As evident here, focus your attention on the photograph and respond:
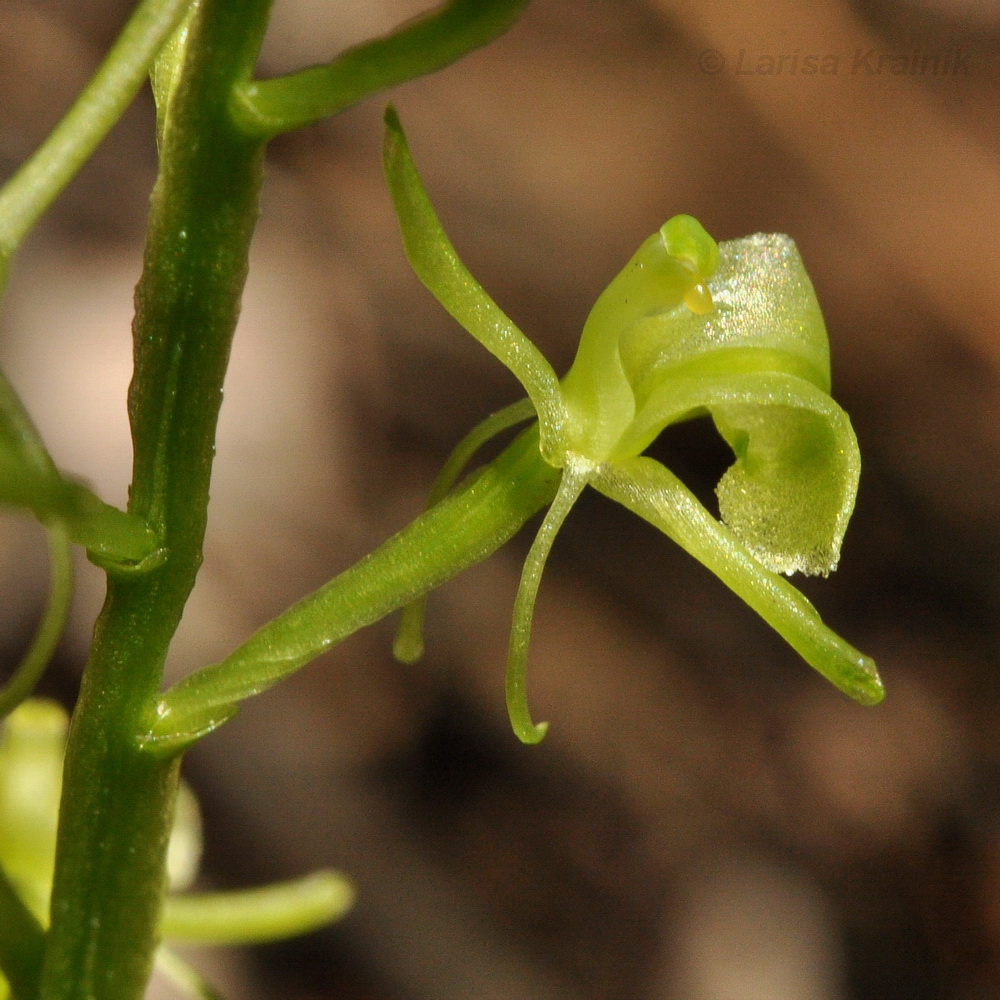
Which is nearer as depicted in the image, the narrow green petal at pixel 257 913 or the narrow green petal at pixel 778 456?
the narrow green petal at pixel 778 456

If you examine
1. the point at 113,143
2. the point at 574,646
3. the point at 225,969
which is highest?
the point at 113,143

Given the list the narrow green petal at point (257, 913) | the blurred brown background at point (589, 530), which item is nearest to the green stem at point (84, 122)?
the narrow green petal at point (257, 913)

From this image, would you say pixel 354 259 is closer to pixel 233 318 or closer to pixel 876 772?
pixel 876 772

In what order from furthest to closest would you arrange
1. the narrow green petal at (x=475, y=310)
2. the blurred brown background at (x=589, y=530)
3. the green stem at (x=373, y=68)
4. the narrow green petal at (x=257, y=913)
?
the blurred brown background at (x=589, y=530) < the narrow green petal at (x=257, y=913) < the narrow green petal at (x=475, y=310) < the green stem at (x=373, y=68)

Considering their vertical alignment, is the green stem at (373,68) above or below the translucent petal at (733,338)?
above

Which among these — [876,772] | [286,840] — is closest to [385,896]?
[286,840]

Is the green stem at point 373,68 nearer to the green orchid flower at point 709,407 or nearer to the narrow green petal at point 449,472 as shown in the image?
the green orchid flower at point 709,407
